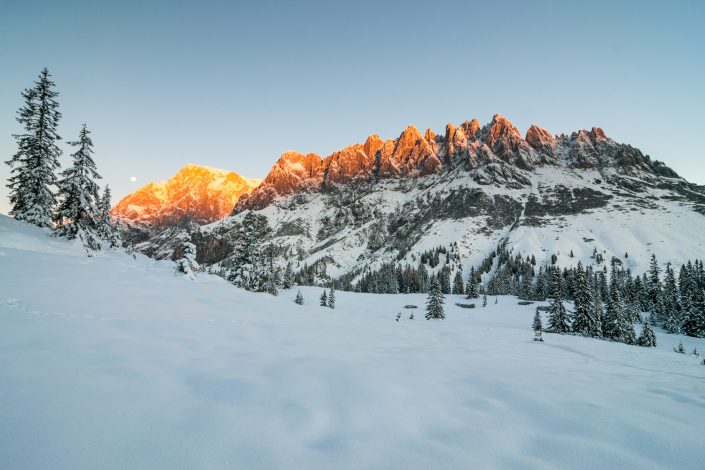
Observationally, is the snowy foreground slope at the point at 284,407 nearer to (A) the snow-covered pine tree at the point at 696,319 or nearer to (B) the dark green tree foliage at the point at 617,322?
A: (B) the dark green tree foliage at the point at 617,322

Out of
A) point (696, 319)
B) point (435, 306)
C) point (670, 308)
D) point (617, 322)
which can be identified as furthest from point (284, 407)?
point (670, 308)

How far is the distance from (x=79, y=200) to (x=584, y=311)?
54170mm

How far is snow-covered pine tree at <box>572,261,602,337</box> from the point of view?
4097 cm

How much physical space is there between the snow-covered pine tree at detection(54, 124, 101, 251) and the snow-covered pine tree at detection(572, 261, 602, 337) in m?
51.0

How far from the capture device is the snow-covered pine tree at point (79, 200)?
2378 cm

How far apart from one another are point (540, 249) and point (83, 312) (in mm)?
182783

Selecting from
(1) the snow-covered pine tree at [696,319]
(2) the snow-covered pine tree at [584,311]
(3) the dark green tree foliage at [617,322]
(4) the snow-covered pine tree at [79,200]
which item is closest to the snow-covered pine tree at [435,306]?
(2) the snow-covered pine tree at [584,311]

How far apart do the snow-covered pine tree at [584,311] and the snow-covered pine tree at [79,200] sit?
50994mm

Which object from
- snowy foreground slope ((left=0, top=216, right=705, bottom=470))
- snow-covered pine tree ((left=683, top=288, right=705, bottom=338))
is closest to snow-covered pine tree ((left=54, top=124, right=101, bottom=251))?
snowy foreground slope ((left=0, top=216, right=705, bottom=470))

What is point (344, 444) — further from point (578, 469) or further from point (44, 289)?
point (44, 289)

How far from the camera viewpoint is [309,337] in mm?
9148

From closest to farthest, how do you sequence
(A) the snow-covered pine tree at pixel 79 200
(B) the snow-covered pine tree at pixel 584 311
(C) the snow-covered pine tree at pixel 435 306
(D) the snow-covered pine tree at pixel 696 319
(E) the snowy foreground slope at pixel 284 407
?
(E) the snowy foreground slope at pixel 284 407 < (A) the snow-covered pine tree at pixel 79 200 < (B) the snow-covered pine tree at pixel 584 311 < (D) the snow-covered pine tree at pixel 696 319 < (C) the snow-covered pine tree at pixel 435 306

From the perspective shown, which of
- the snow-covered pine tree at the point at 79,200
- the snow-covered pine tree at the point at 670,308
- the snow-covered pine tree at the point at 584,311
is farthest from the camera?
the snow-covered pine tree at the point at 670,308

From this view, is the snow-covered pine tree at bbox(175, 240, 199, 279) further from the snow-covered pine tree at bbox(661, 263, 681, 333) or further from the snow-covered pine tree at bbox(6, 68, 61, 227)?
the snow-covered pine tree at bbox(661, 263, 681, 333)
